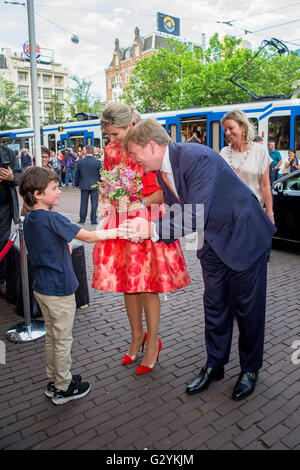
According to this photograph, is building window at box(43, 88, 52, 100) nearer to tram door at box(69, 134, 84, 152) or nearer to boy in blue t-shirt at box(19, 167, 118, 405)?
tram door at box(69, 134, 84, 152)

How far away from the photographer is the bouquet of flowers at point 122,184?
8.96 feet

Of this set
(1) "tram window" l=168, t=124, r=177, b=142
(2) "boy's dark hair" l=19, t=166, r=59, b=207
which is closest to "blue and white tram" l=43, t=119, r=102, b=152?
(1) "tram window" l=168, t=124, r=177, b=142

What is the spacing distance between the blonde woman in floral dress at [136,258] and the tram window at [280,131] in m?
12.2

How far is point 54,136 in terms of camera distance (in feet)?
81.6

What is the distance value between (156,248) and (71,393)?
1.22 m

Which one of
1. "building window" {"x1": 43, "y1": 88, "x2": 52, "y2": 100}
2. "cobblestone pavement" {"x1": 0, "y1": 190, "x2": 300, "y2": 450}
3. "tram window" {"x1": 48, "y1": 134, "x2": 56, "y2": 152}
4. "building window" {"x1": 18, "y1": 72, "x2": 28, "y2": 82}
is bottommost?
"cobblestone pavement" {"x1": 0, "y1": 190, "x2": 300, "y2": 450}

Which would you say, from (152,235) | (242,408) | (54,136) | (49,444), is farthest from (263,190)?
(54,136)

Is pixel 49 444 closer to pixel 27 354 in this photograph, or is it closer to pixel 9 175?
pixel 27 354

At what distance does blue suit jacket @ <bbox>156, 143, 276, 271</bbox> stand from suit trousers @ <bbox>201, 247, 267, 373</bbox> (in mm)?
152

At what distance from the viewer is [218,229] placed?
246 cm

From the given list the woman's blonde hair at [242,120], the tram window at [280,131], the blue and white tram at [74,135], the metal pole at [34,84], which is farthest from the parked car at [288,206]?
the blue and white tram at [74,135]

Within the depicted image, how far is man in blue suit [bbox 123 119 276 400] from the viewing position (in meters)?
2.34

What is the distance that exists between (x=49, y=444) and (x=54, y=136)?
24.5 meters

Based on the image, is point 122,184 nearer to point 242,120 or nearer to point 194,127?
point 242,120
